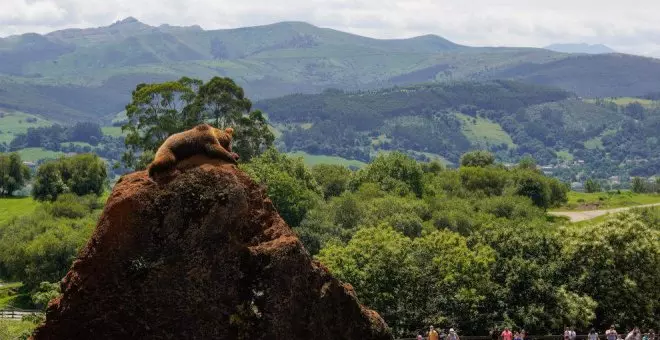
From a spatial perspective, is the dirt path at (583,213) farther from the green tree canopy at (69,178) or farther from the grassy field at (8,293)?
the grassy field at (8,293)

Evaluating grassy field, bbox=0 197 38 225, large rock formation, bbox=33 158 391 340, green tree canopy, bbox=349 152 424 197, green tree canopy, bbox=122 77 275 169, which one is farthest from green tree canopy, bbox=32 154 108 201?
large rock formation, bbox=33 158 391 340

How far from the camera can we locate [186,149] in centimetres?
2436

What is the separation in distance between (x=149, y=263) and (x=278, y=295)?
4.04m

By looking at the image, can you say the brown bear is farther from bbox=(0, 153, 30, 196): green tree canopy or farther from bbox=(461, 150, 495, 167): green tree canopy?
bbox=(461, 150, 495, 167): green tree canopy

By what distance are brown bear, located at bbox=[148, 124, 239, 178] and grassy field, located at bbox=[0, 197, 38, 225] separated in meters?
90.6

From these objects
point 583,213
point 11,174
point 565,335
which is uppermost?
point 565,335

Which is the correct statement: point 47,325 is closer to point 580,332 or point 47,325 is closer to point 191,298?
point 191,298

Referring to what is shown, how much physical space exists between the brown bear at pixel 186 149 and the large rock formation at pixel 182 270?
37 centimetres

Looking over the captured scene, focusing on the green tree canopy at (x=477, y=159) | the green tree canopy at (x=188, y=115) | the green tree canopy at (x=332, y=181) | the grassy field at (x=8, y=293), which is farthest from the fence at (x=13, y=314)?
the green tree canopy at (x=477, y=159)

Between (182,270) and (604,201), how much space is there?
127 metres

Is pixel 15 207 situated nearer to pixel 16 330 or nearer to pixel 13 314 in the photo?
pixel 13 314

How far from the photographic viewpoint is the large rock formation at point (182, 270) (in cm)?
2317

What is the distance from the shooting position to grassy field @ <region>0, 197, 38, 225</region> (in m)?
111

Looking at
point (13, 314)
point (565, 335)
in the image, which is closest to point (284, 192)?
point (13, 314)
